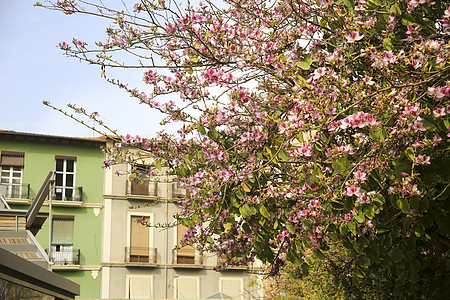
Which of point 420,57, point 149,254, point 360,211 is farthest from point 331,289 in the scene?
point 149,254

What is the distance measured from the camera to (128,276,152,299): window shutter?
3066 cm

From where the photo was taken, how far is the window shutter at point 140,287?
101ft

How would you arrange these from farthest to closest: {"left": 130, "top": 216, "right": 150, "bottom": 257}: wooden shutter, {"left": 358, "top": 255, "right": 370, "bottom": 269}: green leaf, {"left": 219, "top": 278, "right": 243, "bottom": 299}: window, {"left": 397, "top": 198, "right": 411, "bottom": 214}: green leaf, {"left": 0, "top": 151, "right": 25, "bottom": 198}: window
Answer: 1. {"left": 219, "top": 278, "right": 243, "bottom": 299}: window
2. {"left": 130, "top": 216, "right": 150, "bottom": 257}: wooden shutter
3. {"left": 0, "top": 151, "right": 25, "bottom": 198}: window
4. {"left": 358, "top": 255, "right": 370, "bottom": 269}: green leaf
5. {"left": 397, "top": 198, "right": 411, "bottom": 214}: green leaf

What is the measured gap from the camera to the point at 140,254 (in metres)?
31.3

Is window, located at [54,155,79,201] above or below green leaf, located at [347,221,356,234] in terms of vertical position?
above

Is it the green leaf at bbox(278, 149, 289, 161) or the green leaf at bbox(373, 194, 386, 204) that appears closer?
the green leaf at bbox(373, 194, 386, 204)

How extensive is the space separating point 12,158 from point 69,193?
11.2ft

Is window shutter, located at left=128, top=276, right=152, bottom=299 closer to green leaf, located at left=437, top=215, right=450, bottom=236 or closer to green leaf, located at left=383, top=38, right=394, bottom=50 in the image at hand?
green leaf, located at left=437, top=215, right=450, bottom=236

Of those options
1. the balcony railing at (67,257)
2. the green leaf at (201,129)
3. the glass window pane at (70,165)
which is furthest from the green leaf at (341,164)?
the glass window pane at (70,165)

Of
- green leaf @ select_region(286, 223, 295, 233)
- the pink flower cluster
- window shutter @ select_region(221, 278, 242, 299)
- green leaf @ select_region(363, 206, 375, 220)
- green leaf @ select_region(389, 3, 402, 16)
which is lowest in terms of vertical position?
window shutter @ select_region(221, 278, 242, 299)

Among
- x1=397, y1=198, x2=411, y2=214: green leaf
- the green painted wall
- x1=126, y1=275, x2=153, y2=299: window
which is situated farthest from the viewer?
x1=126, y1=275, x2=153, y2=299: window

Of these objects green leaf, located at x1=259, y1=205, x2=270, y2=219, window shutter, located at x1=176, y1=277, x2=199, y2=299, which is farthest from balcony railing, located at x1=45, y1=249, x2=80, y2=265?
green leaf, located at x1=259, y1=205, x2=270, y2=219

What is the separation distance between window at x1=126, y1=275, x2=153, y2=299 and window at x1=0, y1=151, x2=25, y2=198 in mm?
7185

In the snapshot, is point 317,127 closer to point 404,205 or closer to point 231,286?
point 404,205
